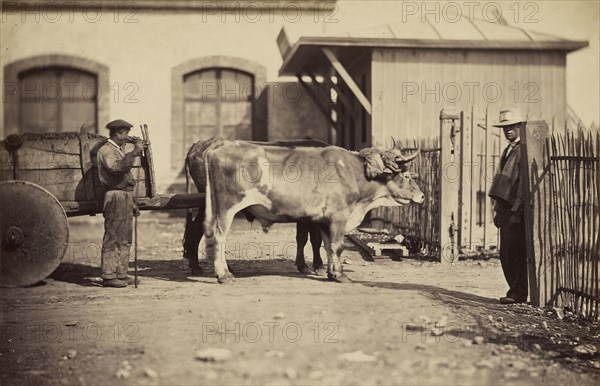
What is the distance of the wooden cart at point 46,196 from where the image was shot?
8.12 m

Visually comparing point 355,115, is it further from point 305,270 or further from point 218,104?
point 305,270

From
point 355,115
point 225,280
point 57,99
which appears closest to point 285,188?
point 225,280

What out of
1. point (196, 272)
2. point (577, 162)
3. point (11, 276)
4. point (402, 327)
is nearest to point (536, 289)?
point (577, 162)

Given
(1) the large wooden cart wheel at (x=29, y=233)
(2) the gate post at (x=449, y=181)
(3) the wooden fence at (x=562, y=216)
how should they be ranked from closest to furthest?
1. (3) the wooden fence at (x=562, y=216)
2. (1) the large wooden cart wheel at (x=29, y=233)
3. (2) the gate post at (x=449, y=181)

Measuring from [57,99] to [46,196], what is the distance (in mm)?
10239

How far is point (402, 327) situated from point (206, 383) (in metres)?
2.13

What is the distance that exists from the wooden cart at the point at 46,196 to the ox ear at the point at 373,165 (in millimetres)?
2215

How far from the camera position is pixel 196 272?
31.6 feet

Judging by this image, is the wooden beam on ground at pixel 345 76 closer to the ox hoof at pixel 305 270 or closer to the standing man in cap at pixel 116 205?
the ox hoof at pixel 305 270

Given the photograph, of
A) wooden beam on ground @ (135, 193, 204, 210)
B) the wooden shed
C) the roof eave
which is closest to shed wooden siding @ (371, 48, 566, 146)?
the wooden shed

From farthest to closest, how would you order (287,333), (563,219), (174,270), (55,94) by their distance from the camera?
(55,94)
(174,270)
(563,219)
(287,333)

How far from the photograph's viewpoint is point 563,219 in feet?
23.8

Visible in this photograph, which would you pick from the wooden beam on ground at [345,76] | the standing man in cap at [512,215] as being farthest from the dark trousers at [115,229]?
the wooden beam on ground at [345,76]

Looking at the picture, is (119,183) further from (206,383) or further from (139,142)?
(206,383)
